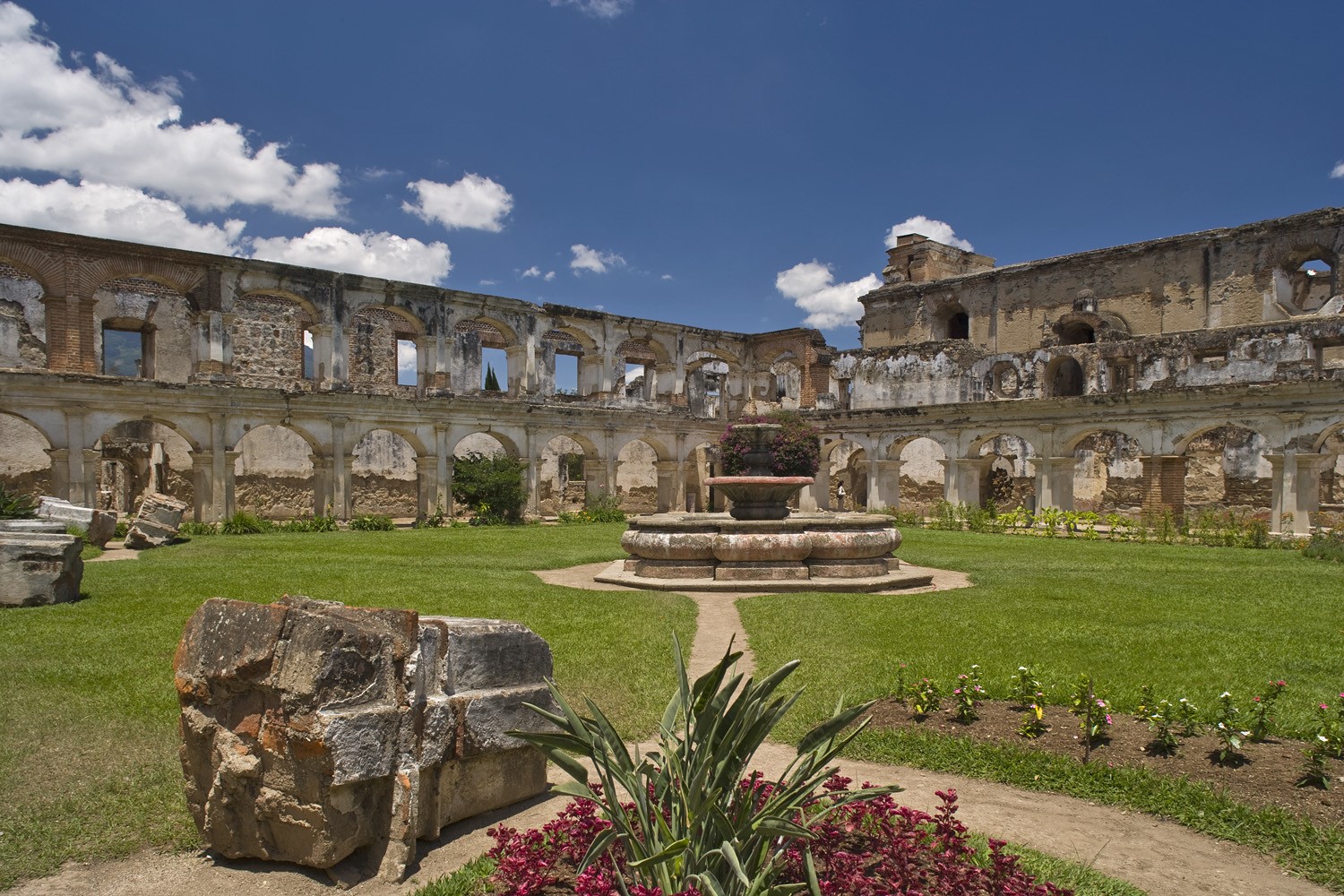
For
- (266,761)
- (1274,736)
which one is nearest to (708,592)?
(1274,736)

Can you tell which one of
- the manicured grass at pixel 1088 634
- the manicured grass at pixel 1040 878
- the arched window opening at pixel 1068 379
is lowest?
the manicured grass at pixel 1040 878

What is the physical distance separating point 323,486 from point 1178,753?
2141cm

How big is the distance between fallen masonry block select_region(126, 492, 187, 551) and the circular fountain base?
948 cm

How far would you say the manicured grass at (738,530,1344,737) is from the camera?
586cm

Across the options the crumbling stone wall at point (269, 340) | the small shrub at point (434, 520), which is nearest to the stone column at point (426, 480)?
the small shrub at point (434, 520)

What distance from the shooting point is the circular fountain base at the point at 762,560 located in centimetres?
1089

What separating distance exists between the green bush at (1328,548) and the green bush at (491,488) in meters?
17.8

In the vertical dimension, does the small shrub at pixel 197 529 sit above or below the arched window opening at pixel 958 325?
below

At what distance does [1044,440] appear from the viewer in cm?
2339

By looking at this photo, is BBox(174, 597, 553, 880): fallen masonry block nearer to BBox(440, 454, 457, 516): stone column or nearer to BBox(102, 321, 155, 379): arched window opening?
BBox(440, 454, 457, 516): stone column

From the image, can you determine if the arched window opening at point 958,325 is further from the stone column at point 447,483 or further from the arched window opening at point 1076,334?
the stone column at point 447,483

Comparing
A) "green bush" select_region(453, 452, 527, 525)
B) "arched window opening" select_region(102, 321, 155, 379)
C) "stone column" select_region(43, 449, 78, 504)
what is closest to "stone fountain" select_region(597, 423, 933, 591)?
"green bush" select_region(453, 452, 527, 525)

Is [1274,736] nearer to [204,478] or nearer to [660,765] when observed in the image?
[660,765]

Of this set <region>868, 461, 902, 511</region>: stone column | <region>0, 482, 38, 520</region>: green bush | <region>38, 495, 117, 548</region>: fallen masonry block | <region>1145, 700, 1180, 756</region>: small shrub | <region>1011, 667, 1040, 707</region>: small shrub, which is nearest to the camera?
<region>1145, 700, 1180, 756</region>: small shrub
